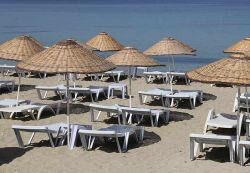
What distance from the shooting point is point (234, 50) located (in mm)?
13617

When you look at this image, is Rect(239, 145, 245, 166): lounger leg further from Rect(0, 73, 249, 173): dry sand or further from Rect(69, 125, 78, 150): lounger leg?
Rect(69, 125, 78, 150): lounger leg

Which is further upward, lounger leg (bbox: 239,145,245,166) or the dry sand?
lounger leg (bbox: 239,145,245,166)

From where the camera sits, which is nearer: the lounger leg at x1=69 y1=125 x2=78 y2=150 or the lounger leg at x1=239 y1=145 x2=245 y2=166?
the lounger leg at x1=239 y1=145 x2=245 y2=166

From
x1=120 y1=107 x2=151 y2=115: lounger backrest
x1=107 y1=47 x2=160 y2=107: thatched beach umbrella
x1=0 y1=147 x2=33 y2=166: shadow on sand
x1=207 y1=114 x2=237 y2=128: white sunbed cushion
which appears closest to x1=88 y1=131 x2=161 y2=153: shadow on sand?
x1=120 y1=107 x2=151 y2=115: lounger backrest

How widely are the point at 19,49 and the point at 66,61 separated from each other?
3.34 metres

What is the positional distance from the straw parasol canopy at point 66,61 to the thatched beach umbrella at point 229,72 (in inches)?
66.9

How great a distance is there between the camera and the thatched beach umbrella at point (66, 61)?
862 cm

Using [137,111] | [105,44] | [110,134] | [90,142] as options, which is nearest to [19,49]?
[137,111]

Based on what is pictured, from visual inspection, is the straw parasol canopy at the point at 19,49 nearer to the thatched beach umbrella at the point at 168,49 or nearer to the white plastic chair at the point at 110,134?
the thatched beach umbrella at the point at 168,49

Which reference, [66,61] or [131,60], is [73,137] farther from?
[131,60]

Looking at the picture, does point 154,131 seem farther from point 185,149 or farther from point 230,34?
point 230,34

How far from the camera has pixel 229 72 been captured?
7895mm

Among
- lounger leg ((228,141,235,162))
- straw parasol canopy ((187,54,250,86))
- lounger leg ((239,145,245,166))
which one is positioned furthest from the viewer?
lounger leg ((228,141,235,162))

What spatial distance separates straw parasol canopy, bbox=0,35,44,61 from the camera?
37.8ft
